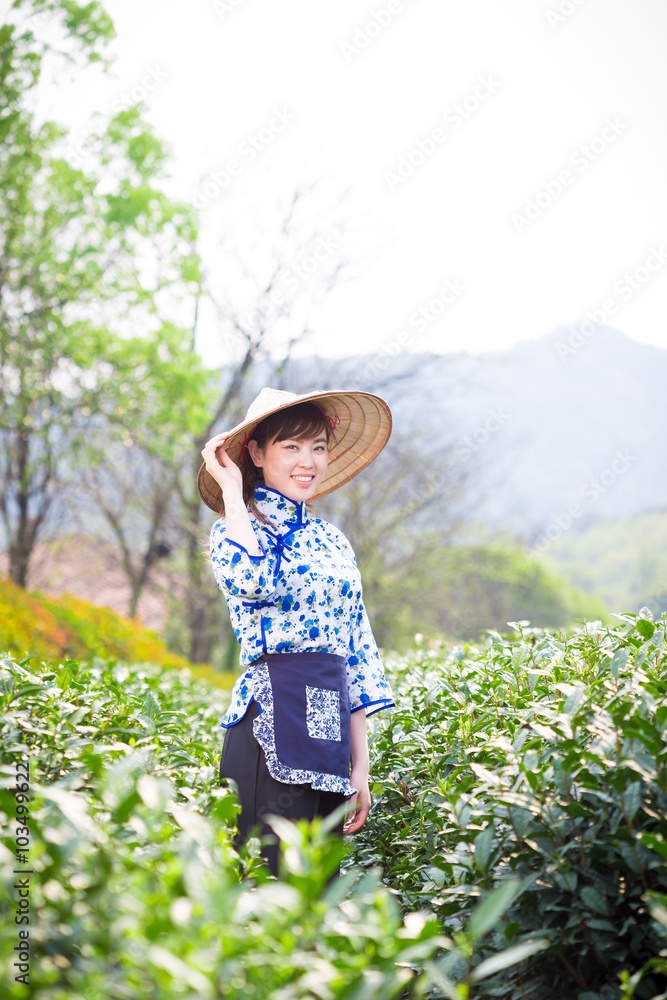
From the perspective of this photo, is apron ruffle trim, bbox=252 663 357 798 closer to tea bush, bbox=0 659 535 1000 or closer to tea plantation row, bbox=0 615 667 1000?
tea plantation row, bbox=0 615 667 1000

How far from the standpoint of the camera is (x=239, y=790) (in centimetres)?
195

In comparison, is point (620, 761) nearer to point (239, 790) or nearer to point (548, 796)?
point (548, 796)

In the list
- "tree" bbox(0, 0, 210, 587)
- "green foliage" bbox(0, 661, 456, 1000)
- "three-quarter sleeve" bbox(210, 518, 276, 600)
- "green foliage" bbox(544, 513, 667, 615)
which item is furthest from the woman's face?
"green foliage" bbox(544, 513, 667, 615)

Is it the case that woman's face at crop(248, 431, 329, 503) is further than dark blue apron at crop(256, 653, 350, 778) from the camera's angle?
Yes

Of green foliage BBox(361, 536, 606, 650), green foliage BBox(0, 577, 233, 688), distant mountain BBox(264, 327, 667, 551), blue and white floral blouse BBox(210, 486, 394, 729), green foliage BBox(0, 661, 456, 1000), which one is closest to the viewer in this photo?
green foliage BBox(0, 661, 456, 1000)

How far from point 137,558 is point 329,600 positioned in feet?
49.8

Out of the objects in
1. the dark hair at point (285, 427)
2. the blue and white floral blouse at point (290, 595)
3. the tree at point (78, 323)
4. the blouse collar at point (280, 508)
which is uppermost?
the tree at point (78, 323)

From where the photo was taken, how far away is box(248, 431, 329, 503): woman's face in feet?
7.29

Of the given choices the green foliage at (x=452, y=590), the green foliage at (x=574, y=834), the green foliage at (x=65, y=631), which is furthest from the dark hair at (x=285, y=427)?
the green foliage at (x=452, y=590)

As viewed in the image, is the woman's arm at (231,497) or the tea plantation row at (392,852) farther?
the woman's arm at (231,497)

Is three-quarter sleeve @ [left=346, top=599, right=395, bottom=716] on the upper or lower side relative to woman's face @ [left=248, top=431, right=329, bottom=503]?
lower

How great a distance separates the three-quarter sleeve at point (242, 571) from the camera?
1.96 m

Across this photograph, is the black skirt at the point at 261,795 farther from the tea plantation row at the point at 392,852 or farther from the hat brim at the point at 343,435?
the hat brim at the point at 343,435

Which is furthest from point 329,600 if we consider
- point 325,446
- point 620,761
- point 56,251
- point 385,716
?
point 56,251
